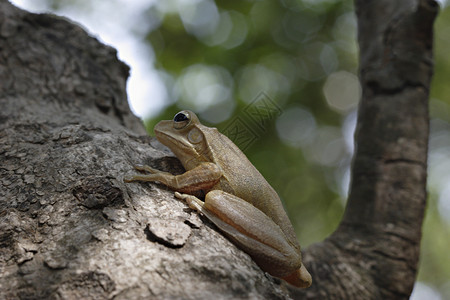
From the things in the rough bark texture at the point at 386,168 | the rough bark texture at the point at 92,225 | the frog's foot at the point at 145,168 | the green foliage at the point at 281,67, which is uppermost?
the green foliage at the point at 281,67

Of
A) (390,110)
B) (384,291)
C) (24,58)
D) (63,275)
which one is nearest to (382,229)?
(384,291)

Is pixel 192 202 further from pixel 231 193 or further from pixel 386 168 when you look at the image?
pixel 386 168

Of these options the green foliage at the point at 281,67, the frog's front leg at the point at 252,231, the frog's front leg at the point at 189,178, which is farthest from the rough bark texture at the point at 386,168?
the green foliage at the point at 281,67

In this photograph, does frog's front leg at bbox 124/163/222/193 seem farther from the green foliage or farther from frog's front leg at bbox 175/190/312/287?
the green foliage

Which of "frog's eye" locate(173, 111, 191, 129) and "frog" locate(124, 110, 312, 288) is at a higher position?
"frog's eye" locate(173, 111, 191, 129)

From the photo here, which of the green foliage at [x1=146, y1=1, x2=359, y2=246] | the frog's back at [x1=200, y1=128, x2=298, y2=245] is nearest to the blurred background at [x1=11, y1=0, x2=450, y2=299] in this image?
the green foliage at [x1=146, y1=1, x2=359, y2=246]

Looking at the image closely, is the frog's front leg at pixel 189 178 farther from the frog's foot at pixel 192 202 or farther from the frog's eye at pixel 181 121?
the frog's eye at pixel 181 121

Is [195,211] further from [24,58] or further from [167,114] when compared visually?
[167,114]
